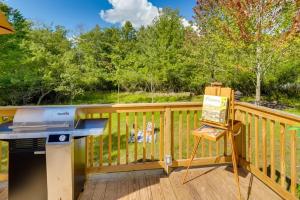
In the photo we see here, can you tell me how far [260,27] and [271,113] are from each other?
5.43 meters

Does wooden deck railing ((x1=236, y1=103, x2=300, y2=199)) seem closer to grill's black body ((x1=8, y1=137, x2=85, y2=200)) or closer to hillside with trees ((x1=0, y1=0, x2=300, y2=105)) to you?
grill's black body ((x1=8, y1=137, x2=85, y2=200))

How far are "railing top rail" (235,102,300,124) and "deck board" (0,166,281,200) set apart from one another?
0.84 m

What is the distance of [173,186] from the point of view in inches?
106

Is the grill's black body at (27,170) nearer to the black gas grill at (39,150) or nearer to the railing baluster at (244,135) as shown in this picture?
the black gas grill at (39,150)

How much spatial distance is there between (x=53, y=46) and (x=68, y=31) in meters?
1.70

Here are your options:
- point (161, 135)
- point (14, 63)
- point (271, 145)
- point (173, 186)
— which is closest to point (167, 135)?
point (161, 135)

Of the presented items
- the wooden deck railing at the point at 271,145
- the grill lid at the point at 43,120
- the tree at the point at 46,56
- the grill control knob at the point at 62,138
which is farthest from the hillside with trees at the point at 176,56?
the grill control knob at the point at 62,138

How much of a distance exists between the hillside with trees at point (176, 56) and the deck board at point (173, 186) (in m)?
5.50

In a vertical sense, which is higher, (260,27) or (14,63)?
(260,27)

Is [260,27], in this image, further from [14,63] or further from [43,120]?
[14,63]

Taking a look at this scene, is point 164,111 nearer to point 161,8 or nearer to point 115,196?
point 115,196

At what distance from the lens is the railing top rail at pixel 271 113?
→ 2.18 m

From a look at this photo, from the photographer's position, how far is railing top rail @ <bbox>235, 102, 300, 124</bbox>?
7.16 feet

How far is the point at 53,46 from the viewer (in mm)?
12102
